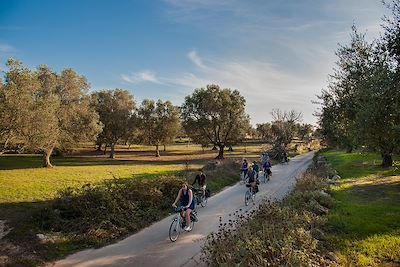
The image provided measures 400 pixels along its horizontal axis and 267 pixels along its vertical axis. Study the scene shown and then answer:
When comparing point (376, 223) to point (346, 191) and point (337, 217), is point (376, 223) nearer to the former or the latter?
point (337, 217)

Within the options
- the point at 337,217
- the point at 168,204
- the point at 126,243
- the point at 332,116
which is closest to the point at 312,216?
the point at 337,217

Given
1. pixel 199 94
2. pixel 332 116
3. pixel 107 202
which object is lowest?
pixel 107 202

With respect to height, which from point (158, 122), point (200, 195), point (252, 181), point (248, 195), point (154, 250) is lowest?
point (154, 250)

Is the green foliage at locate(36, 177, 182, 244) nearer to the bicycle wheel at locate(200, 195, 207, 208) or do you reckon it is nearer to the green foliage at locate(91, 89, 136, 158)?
the bicycle wheel at locate(200, 195, 207, 208)

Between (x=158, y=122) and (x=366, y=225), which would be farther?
(x=158, y=122)

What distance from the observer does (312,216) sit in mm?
13695

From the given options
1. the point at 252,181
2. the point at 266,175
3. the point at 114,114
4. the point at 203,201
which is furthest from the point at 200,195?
the point at 114,114

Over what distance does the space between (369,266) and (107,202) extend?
A: 468 inches

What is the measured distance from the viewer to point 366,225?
14.1 meters

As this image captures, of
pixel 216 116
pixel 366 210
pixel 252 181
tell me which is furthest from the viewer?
pixel 216 116

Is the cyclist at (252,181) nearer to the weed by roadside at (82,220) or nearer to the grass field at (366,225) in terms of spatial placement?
the grass field at (366,225)

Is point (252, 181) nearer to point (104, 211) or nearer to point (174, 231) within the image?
point (174, 231)

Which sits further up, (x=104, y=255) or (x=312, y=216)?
(x=312, y=216)

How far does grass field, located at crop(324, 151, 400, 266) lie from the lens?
35.3 ft
